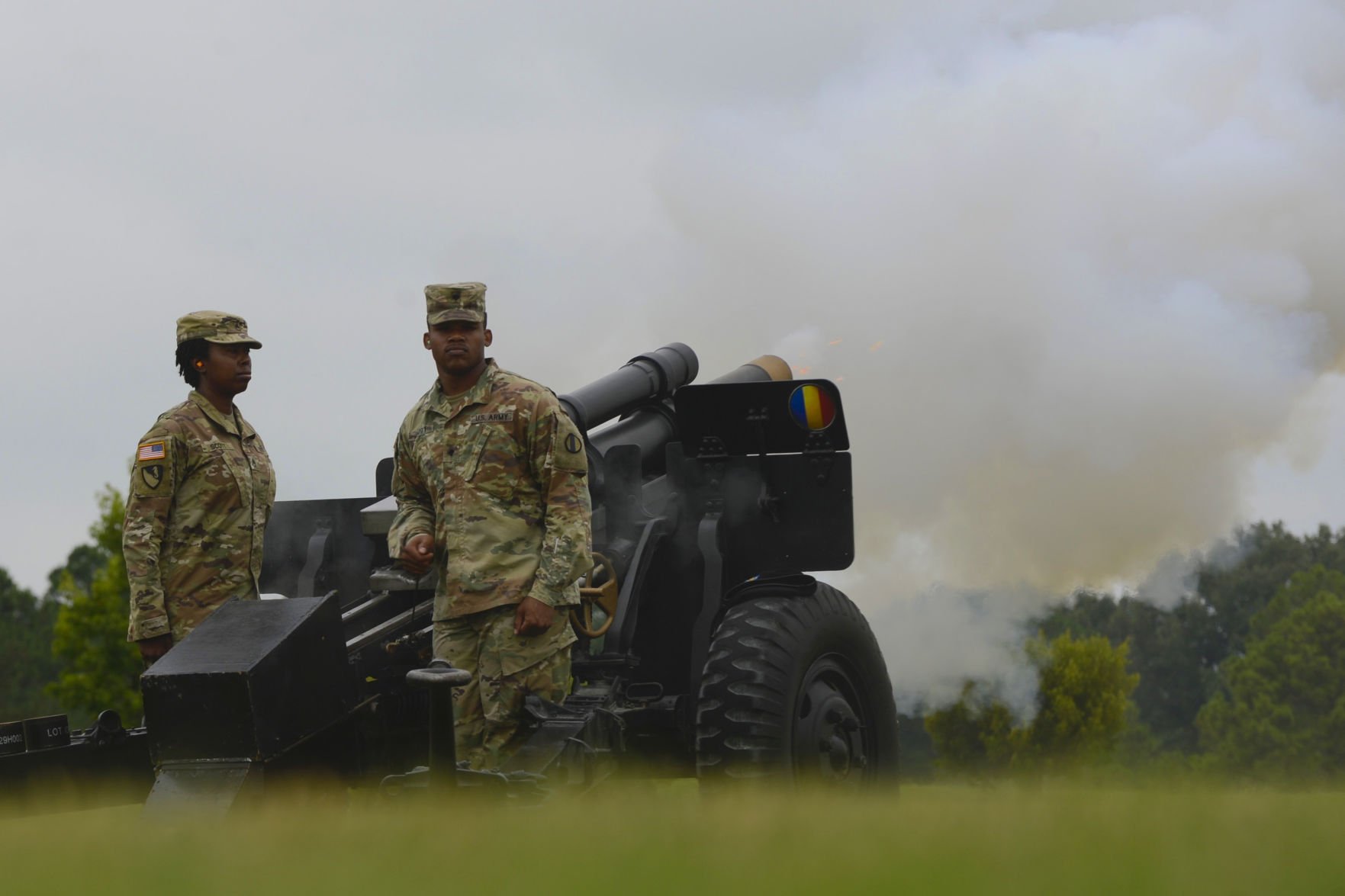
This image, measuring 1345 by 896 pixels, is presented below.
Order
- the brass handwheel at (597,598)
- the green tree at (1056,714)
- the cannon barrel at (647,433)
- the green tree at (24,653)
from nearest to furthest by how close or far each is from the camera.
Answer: the brass handwheel at (597,598) → the cannon barrel at (647,433) → the green tree at (1056,714) → the green tree at (24,653)

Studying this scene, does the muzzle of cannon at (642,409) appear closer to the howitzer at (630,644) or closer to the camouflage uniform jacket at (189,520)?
the howitzer at (630,644)

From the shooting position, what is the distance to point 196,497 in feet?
23.3

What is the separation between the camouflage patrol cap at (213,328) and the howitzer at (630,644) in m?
1.00

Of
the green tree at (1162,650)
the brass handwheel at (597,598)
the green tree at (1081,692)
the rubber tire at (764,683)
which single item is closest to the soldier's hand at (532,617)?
the brass handwheel at (597,598)

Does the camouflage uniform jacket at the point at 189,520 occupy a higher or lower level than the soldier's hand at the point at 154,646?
higher

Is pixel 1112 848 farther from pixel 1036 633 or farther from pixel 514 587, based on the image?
pixel 1036 633

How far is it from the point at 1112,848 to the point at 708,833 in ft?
2.59

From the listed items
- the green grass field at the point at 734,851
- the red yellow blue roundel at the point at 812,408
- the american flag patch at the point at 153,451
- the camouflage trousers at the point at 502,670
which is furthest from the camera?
the red yellow blue roundel at the point at 812,408

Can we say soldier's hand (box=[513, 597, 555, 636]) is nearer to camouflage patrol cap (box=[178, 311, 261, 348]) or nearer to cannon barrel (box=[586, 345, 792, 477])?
camouflage patrol cap (box=[178, 311, 261, 348])

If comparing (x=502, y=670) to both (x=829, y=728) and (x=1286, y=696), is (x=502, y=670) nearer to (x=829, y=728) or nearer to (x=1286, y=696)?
(x=829, y=728)

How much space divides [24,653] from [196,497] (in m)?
45.5

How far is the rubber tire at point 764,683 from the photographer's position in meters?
6.91

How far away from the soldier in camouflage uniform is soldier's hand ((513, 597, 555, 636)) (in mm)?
1515

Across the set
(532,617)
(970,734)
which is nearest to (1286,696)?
(970,734)
